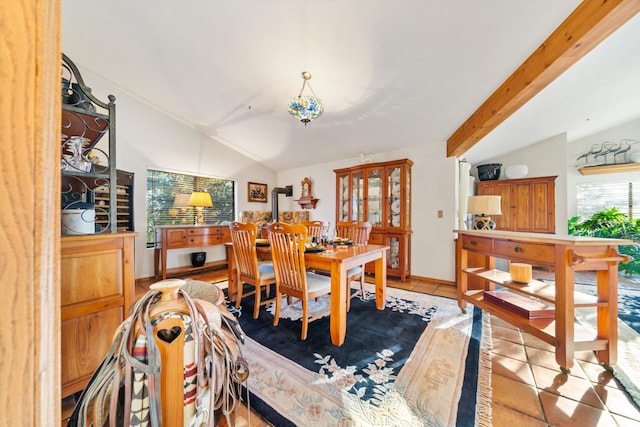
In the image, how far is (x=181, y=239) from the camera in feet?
11.8

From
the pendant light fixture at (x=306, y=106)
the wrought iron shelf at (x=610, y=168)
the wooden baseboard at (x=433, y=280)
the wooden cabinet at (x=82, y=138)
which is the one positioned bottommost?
the wooden baseboard at (x=433, y=280)

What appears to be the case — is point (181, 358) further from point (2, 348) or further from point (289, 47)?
point (289, 47)

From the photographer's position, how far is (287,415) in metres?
1.20

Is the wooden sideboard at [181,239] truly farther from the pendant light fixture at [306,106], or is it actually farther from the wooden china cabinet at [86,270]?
the pendant light fixture at [306,106]

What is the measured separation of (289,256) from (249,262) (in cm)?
60

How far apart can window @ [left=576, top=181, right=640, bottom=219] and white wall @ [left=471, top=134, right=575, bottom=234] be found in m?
0.65

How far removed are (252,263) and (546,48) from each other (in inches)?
118

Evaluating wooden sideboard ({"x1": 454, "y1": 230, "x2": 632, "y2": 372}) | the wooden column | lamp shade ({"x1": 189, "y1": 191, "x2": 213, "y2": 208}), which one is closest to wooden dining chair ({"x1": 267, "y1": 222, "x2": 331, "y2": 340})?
the wooden column

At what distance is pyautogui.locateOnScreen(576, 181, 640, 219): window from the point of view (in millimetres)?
4148

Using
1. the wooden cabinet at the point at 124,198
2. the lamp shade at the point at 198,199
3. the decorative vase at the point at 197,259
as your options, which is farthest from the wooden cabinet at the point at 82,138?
the decorative vase at the point at 197,259

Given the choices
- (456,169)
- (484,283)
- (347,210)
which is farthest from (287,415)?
(456,169)

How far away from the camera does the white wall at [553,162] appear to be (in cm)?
427

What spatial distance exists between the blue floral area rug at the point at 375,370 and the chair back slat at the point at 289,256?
406mm

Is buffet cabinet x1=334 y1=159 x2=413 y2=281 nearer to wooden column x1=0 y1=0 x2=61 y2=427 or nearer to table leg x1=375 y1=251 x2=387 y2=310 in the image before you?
table leg x1=375 y1=251 x2=387 y2=310
